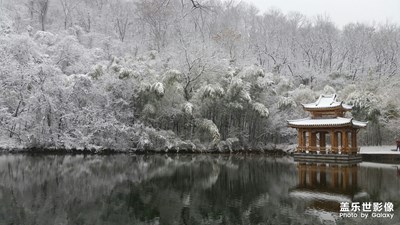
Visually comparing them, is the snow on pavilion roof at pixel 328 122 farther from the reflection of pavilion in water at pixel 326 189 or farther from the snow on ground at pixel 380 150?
the reflection of pavilion in water at pixel 326 189

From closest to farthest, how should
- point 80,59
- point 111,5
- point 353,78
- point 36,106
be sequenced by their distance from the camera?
point 36,106 < point 80,59 < point 353,78 < point 111,5

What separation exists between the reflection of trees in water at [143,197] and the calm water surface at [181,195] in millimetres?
21

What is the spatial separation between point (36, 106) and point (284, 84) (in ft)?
73.1

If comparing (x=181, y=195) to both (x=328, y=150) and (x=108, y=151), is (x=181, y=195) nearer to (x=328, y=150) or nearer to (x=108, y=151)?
(x=328, y=150)

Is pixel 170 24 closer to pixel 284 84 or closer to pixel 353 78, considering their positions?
pixel 284 84

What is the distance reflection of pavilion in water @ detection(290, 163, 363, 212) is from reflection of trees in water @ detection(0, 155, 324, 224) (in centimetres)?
49

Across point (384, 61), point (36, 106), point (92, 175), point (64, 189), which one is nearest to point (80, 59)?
point (36, 106)

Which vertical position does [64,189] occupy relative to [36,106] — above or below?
below

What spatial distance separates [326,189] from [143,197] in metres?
6.26

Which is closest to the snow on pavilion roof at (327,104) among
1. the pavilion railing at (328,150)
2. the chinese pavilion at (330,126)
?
the chinese pavilion at (330,126)

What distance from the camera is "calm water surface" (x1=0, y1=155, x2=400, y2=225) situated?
8.66m

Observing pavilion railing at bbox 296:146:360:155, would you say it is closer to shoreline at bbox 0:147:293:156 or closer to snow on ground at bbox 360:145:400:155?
snow on ground at bbox 360:145:400:155

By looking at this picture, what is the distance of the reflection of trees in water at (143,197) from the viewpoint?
8.63 m

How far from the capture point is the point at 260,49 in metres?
49.2
